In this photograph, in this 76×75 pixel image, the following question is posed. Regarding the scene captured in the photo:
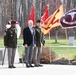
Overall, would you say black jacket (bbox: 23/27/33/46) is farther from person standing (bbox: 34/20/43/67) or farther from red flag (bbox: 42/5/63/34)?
red flag (bbox: 42/5/63/34)

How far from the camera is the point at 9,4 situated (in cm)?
7475

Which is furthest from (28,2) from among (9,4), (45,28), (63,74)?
(63,74)

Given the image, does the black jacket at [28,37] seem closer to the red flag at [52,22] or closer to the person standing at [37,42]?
the person standing at [37,42]

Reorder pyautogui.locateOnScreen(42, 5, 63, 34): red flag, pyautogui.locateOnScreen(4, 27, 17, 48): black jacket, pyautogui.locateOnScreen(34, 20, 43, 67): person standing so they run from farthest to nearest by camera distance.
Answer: pyautogui.locateOnScreen(42, 5, 63, 34): red flag
pyautogui.locateOnScreen(34, 20, 43, 67): person standing
pyautogui.locateOnScreen(4, 27, 17, 48): black jacket

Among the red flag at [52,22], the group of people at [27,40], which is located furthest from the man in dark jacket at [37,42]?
the red flag at [52,22]

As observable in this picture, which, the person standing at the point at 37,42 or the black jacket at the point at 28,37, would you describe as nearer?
the black jacket at the point at 28,37

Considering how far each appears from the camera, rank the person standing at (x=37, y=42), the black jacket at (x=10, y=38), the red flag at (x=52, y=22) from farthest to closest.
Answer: the red flag at (x=52, y=22) < the person standing at (x=37, y=42) < the black jacket at (x=10, y=38)

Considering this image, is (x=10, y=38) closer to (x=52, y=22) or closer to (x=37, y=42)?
(x=37, y=42)

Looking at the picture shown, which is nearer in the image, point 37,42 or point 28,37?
point 28,37

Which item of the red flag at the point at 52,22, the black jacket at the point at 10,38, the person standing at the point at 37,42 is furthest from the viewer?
the red flag at the point at 52,22

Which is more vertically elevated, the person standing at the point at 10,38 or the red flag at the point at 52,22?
Answer: the red flag at the point at 52,22

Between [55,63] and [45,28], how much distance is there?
1.69 m

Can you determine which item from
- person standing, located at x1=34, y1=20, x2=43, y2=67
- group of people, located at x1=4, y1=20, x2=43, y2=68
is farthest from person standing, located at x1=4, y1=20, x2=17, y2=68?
person standing, located at x1=34, y1=20, x2=43, y2=67

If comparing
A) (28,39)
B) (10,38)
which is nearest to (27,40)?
(28,39)
